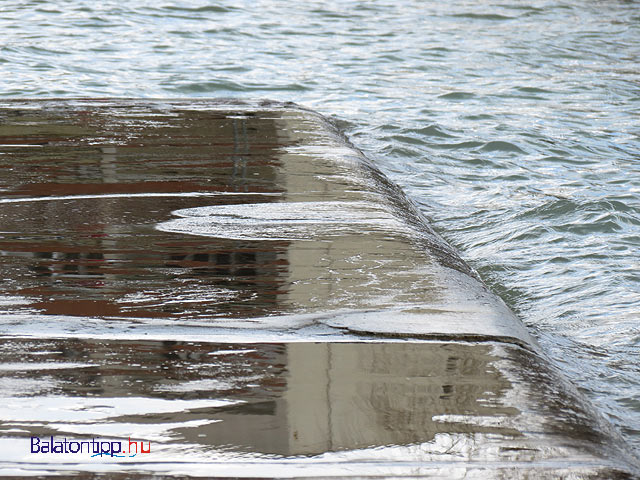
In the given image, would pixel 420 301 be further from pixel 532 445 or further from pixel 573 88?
pixel 573 88

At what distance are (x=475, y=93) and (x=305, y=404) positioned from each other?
22.9ft

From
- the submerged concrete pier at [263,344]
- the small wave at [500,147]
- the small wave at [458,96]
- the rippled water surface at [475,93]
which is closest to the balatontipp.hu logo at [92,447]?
the submerged concrete pier at [263,344]

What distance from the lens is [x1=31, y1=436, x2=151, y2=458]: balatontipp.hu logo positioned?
1.41 m

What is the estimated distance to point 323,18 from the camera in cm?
1256

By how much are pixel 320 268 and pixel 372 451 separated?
93 cm

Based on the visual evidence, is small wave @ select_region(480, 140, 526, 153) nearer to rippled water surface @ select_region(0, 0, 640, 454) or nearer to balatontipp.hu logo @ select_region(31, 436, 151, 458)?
rippled water surface @ select_region(0, 0, 640, 454)

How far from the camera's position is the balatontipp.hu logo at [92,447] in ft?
4.63

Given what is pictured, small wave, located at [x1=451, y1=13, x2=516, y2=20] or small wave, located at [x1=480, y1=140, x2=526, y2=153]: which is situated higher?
small wave, located at [x1=451, y1=13, x2=516, y2=20]

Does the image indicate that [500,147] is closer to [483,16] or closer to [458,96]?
[458,96]

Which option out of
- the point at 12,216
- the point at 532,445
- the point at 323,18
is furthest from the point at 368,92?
the point at 532,445

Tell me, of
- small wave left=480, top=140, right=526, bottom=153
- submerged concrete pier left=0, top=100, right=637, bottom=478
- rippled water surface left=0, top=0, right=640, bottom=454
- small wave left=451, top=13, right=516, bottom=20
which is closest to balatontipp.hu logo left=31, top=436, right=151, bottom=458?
submerged concrete pier left=0, top=100, right=637, bottom=478

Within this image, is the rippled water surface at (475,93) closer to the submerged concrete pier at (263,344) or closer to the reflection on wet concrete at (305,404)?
the submerged concrete pier at (263,344)

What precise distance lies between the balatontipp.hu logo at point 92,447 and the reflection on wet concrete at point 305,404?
0.06 feet

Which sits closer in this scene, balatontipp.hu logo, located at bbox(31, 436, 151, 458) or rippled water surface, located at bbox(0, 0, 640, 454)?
balatontipp.hu logo, located at bbox(31, 436, 151, 458)
